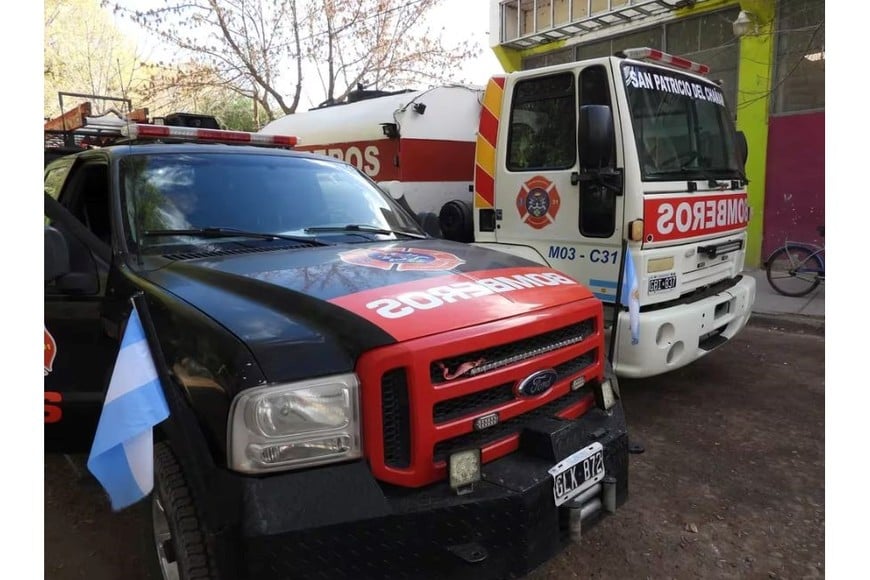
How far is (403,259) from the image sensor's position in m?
2.79

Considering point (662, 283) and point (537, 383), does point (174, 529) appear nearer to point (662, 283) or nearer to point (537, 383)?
point (537, 383)

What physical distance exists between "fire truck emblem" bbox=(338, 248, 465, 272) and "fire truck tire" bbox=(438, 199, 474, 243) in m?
2.54

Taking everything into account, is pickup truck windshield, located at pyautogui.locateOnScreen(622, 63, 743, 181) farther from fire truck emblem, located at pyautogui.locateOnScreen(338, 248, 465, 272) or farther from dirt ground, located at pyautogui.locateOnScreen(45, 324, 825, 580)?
fire truck emblem, located at pyautogui.locateOnScreen(338, 248, 465, 272)

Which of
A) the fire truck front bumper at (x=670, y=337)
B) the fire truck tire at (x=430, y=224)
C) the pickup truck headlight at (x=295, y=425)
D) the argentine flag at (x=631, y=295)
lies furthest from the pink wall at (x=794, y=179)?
the pickup truck headlight at (x=295, y=425)

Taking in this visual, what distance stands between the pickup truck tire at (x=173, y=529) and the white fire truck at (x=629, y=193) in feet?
7.43

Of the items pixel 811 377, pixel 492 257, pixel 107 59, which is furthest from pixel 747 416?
pixel 107 59

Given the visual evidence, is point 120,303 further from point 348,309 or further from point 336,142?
point 336,142

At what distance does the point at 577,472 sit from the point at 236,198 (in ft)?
6.73

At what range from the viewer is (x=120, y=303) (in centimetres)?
273

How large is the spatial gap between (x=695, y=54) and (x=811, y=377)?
23.9ft

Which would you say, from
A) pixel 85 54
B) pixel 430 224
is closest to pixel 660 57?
pixel 430 224

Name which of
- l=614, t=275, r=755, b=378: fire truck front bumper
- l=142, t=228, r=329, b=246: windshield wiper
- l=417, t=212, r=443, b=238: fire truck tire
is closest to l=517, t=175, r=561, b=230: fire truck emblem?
l=614, t=275, r=755, b=378: fire truck front bumper

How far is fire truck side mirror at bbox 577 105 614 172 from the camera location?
3957 mm

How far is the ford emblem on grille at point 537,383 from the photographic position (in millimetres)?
2363
